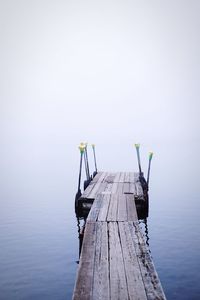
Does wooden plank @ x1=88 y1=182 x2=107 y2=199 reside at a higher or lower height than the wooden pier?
higher

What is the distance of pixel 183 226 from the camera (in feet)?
71.7

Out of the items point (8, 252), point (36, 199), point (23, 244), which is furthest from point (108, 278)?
point (36, 199)

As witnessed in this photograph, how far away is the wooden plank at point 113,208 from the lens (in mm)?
10703

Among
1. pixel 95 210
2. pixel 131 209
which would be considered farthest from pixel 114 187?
pixel 95 210

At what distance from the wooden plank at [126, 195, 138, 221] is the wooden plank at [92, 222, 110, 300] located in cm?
187

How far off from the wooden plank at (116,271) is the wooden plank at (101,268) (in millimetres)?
110

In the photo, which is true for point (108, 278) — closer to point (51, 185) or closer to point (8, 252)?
point (8, 252)

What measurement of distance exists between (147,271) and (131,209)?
19.4 feet

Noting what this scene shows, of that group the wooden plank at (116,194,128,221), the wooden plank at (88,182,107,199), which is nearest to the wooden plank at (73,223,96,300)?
the wooden plank at (116,194,128,221)

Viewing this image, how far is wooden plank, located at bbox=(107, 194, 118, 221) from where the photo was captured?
10703 millimetres

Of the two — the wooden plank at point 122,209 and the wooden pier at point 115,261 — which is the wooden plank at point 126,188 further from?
the wooden pier at point 115,261

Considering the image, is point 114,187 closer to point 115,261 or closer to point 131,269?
point 115,261

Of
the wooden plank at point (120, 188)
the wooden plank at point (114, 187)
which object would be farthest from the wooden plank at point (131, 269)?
the wooden plank at point (114, 187)

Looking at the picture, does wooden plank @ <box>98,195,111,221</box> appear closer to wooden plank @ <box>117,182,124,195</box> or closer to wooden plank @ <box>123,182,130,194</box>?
wooden plank @ <box>117,182,124,195</box>
